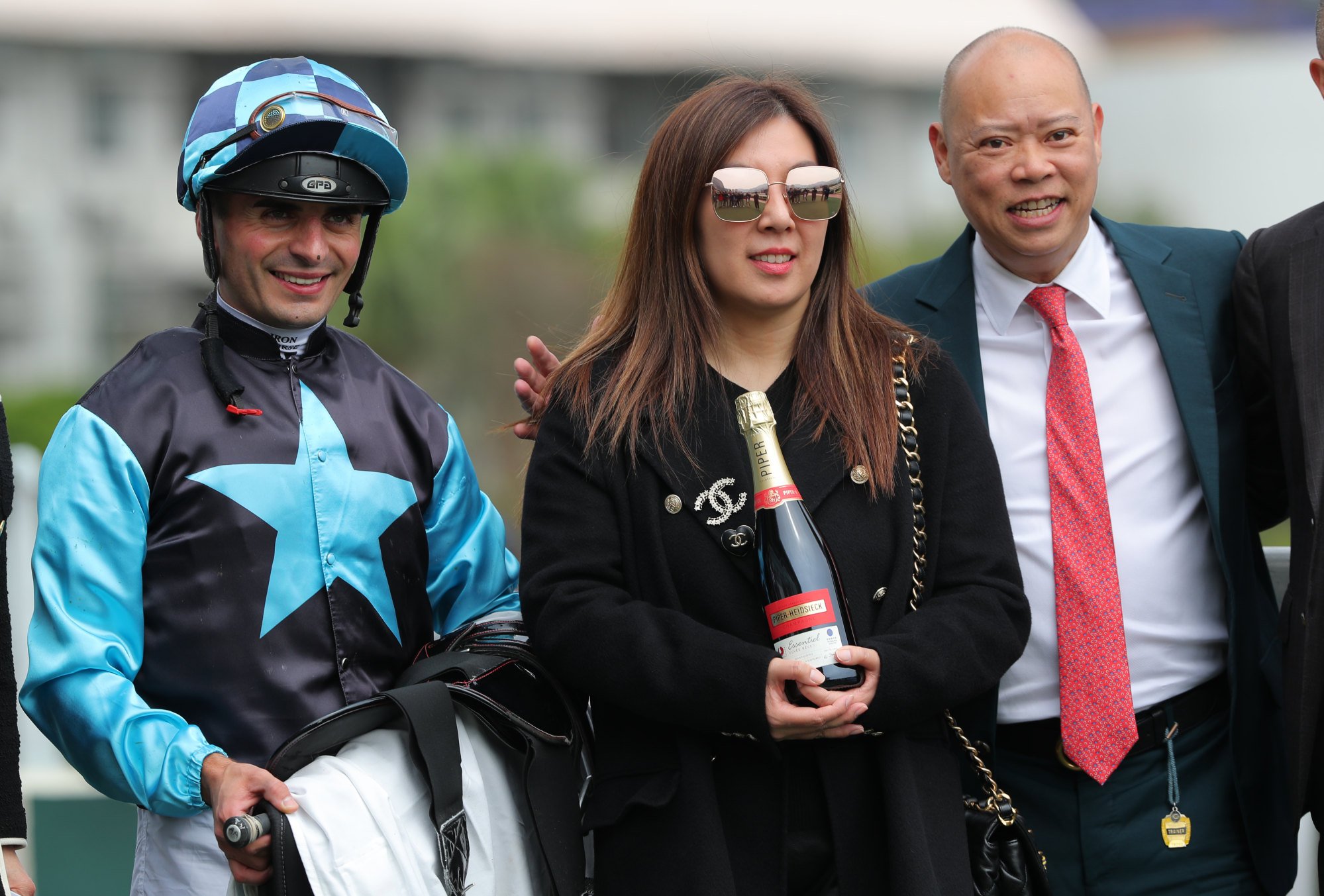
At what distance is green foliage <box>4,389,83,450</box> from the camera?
97.9 feet

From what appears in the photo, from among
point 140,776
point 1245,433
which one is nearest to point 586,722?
point 140,776

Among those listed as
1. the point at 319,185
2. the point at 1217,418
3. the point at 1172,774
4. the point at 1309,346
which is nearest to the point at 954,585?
the point at 1172,774

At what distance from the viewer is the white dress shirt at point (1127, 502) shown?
3.01m

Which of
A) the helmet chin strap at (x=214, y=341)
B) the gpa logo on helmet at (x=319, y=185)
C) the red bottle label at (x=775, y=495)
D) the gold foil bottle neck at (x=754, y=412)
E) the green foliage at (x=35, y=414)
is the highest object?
the gpa logo on helmet at (x=319, y=185)

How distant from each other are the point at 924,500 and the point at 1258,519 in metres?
1.05

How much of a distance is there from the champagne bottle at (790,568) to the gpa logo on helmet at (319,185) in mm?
859

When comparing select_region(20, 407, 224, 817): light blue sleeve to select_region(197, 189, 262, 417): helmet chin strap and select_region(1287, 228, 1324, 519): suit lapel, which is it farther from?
select_region(1287, 228, 1324, 519): suit lapel

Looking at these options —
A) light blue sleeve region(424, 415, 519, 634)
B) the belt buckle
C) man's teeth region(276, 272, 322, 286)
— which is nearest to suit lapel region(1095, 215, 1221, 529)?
the belt buckle

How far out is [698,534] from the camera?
2609 millimetres

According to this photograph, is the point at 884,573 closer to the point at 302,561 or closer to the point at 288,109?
the point at 302,561

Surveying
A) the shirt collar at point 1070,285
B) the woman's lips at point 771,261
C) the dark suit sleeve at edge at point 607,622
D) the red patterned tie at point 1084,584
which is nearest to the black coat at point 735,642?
the dark suit sleeve at edge at point 607,622

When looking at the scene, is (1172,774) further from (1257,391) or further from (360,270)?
(360,270)

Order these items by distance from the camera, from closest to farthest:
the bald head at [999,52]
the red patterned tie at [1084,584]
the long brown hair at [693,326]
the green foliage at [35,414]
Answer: the long brown hair at [693,326] < the red patterned tie at [1084,584] < the bald head at [999,52] < the green foliage at [35,414]

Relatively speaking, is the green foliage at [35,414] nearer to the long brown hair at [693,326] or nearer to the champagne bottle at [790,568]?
the long brown hair at [693,326]
